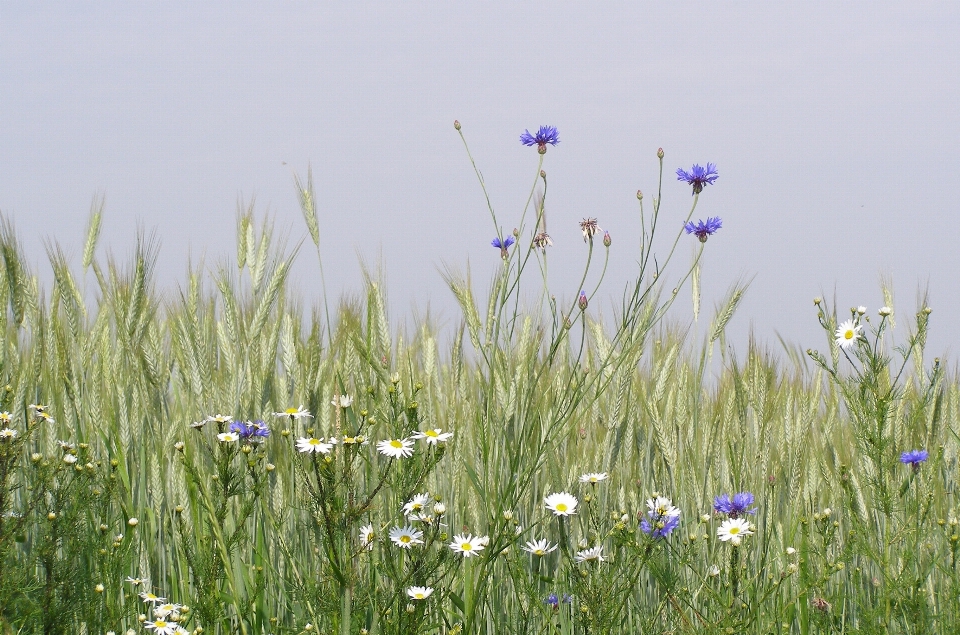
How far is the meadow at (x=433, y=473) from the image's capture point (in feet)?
6.79

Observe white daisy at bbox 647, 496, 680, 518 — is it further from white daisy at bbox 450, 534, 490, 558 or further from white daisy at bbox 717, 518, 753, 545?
white daisy at bbox 450, 534, 490, 558

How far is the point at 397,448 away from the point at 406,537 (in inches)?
8.0

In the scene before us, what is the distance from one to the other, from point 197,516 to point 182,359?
23.2 inches

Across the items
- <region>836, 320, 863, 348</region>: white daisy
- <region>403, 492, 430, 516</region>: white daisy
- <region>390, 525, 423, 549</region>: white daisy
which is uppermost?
<region>836, 320, 863, 348</region>: white daisy

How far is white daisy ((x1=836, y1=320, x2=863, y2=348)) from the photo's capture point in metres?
2.28

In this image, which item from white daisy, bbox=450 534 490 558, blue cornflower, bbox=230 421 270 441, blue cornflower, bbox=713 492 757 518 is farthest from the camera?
blue cornflower, bbox=713 492 757 518

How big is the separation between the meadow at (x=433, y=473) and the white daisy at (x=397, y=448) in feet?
0.04

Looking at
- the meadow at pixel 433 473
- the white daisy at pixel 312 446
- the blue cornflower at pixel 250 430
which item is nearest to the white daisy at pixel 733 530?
the meadow at pixel 433 473

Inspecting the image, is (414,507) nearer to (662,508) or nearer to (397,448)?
(397,448)

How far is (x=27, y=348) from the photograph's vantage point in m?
3.19

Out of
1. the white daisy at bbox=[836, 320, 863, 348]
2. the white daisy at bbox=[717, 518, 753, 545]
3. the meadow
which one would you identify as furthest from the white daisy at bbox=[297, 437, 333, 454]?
the white daisy at bbox=[836, 320, 863, 348]

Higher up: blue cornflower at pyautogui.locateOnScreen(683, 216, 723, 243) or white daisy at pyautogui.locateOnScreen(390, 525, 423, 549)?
blue cornflower at pyautogui.locateOnScreen(683, 216, 723, 243)

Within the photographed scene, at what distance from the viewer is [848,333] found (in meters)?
2.33

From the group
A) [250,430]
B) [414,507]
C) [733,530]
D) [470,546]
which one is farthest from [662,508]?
[250,430]
